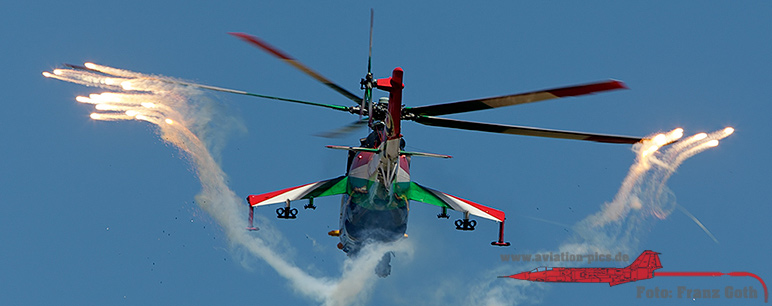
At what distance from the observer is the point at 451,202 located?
26469 mm

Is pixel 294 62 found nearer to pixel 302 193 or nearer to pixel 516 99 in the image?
pixel 516 99

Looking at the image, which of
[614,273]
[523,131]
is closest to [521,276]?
[614,273]

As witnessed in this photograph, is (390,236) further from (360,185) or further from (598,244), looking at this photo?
(598,244)

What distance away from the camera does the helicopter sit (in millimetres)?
17984

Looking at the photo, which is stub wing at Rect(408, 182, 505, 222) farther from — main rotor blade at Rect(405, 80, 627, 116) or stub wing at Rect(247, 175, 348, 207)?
main rotor blade at Rect(405, 80, 627, 116)

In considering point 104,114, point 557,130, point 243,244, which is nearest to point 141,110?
point 104,114

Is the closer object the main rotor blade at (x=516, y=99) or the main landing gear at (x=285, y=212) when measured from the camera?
the main rotor blade at (x=516, y=99)

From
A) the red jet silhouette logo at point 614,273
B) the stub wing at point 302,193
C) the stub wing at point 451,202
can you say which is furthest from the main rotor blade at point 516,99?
the red jet silhouette logo at point 614,273

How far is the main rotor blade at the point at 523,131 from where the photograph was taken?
1922cm

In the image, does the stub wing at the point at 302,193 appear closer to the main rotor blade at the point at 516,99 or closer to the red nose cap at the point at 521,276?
the main rotor blade at the point at 516,99

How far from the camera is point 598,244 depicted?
2997 cm

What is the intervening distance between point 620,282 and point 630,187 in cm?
516

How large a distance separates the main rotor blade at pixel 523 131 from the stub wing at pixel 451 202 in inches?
219

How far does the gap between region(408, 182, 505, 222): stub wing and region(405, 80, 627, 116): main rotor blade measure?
6597 millimetres
